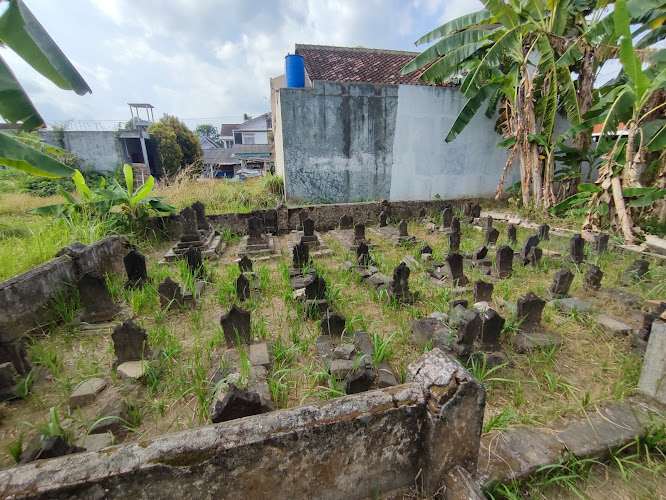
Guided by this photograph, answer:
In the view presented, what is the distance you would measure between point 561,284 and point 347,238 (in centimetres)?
349

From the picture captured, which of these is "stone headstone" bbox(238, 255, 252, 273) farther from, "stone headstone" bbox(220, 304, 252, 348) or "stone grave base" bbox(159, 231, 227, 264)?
"stone headstone" bbox(220, 304, 252, 348)

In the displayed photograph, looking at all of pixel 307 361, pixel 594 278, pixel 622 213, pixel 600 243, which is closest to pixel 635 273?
pixel 594 278

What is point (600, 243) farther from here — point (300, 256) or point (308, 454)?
point (308, 454)

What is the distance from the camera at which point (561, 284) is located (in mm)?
3260

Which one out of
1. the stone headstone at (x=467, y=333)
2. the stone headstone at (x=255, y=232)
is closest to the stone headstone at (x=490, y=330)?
the stone headstone at (x=467, y=333)

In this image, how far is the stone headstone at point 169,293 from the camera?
319 centimetres

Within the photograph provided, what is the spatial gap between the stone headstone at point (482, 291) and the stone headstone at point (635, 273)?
1.87 metres

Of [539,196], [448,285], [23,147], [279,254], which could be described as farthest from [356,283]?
[539,196]

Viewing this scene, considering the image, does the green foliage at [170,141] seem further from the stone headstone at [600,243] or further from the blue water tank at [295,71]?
the stone headstone at [600,243]

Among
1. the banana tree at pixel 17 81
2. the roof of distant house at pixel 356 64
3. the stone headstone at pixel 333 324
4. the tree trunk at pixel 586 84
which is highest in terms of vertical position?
the roof of distant house at pixel 356 64

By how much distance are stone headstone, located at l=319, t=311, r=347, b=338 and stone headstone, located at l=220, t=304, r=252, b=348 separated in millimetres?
636

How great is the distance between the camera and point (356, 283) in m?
3.85

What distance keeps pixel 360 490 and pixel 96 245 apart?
157 inches

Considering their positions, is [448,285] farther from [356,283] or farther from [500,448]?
[500,448]
